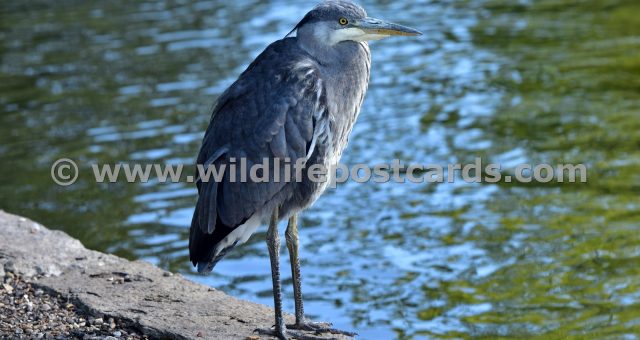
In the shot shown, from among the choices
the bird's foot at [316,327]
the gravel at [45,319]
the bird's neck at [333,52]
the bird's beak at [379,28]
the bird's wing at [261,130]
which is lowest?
the bird's foot at [316,327]

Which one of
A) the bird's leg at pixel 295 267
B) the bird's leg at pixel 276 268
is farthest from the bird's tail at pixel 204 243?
the bird's leg at pixel 295 267

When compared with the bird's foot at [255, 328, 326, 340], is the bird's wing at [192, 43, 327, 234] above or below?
above

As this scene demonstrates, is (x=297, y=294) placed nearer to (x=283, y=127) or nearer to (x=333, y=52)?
(x=283, y=127)

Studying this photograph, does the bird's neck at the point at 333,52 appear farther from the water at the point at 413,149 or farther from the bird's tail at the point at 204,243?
the water at the point at 413,149

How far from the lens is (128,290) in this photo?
6762 millimetres

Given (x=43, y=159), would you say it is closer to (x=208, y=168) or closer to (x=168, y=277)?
(x=168, y=277)

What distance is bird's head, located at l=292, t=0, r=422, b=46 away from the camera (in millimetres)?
6188

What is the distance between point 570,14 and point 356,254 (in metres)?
8.44

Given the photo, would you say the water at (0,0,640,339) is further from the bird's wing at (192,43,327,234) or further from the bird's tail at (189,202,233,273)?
the bird's wing at (192,43,327,234)

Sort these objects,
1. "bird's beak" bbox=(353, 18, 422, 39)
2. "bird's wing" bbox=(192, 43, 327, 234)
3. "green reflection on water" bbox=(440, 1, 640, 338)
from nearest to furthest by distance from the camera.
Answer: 1. "bird's wing" bbox=(192, 43, 327, 234)
2. "bird's beak" bbox=(353, 18, 422, 39)
3. "green reflection on water" bbox=(440, 1, 640, 338)

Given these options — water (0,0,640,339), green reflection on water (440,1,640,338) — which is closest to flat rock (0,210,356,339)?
water (0,0,640,339)

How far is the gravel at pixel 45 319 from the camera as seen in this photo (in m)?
5.90

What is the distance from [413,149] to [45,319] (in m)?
5.82

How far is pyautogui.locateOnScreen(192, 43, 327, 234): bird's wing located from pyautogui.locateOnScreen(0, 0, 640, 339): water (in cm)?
214
